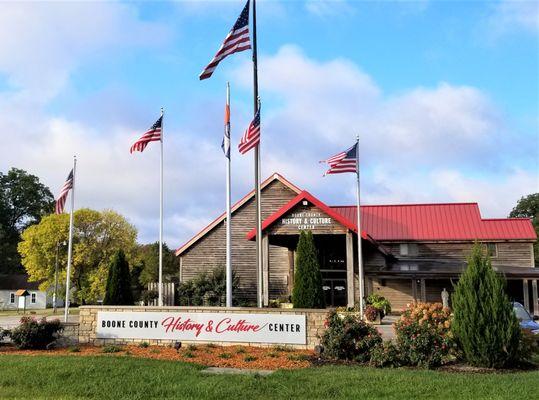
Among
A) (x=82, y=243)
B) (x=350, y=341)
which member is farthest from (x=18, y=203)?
(x=350, y=341)

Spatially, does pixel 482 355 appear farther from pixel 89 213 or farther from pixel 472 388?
pixel 89 213

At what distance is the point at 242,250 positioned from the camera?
119 ft

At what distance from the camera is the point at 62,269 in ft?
168

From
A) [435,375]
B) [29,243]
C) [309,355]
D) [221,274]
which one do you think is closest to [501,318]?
[435,375]

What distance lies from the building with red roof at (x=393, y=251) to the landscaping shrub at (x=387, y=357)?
1914 centimetres

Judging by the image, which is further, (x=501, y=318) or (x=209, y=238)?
(x=209, y=238)

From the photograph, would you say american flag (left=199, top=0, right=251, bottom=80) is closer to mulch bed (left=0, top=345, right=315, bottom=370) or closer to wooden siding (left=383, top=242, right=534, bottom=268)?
mulch bed (left=0, top=345, right=315, bottom=370)

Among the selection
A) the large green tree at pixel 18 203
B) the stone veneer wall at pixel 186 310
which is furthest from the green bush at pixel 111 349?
the large green tree at pixel 18 203

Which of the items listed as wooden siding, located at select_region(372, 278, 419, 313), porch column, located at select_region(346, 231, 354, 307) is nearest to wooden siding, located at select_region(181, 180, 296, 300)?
wooden siding, located at select_region(372, 278, 419, 313)

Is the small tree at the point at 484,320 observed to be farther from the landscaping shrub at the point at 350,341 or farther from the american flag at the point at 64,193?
the american flag at the point at 64,193

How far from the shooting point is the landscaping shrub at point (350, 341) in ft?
38.3

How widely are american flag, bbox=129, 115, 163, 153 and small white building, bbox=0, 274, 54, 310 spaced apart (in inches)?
2374

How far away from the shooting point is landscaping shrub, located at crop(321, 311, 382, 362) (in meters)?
11.7

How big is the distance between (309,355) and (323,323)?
1.51 metres
